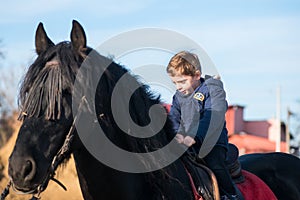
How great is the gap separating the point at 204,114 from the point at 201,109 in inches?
4.5

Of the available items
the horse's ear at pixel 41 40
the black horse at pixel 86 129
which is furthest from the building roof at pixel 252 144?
the horse's ear at pixel 41 40

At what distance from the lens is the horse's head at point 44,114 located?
4219 mm

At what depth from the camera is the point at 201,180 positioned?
5.31m

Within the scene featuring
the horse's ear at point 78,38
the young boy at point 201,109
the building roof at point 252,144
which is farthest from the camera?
the building roof at point 252,144

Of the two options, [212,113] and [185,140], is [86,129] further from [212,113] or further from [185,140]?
[212,113]

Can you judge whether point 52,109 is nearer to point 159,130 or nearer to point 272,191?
point 159,130

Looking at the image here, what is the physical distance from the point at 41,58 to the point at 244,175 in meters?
2.86

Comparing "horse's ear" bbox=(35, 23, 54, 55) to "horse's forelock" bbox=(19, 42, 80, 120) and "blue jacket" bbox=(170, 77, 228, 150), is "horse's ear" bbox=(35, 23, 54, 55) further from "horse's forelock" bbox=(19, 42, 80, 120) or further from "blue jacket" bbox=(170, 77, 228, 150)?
"blue jacket" bbox=(170, 77, 228, 150)

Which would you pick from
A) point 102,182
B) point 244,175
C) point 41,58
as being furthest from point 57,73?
point 244,175

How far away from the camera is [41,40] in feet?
15.5

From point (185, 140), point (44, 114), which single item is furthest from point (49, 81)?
point (185, 140)

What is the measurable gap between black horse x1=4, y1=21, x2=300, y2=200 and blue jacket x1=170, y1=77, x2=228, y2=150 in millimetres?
297

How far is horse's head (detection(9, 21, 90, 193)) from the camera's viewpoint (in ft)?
13.8

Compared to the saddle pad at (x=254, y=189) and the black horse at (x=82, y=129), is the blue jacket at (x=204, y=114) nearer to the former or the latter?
the black horse at (x=82, y=129)
